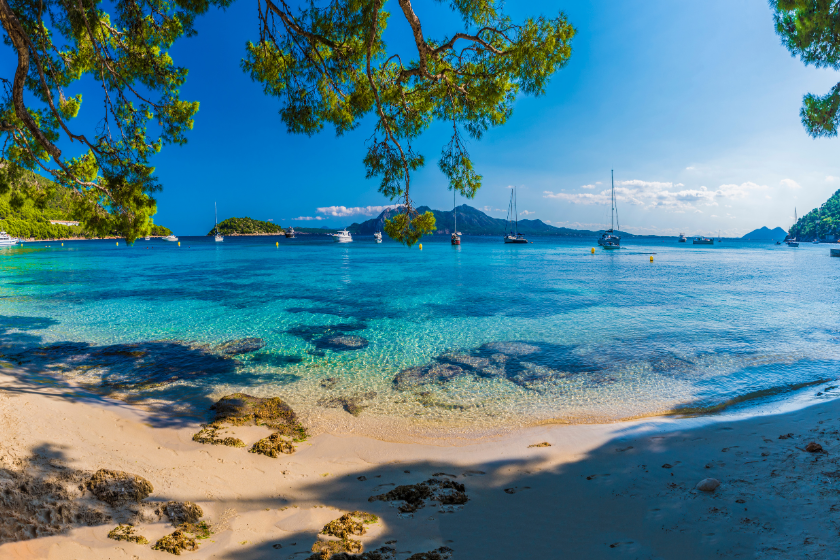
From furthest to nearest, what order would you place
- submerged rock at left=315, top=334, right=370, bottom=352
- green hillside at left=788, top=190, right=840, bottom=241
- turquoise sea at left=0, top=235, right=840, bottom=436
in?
green hillside at left=788, top=190, right=840, bottom=241
submerged rock at left=315, top=334, right=370, bottom=352
turquoise sea at left=0, top=235, right=840, bottom=436

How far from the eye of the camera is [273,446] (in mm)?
5391

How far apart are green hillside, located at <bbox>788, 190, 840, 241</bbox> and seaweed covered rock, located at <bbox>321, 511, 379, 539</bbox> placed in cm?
20760

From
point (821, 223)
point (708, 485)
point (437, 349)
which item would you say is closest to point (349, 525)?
point (708, 485)

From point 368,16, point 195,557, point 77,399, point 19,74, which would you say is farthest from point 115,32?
point 195,557

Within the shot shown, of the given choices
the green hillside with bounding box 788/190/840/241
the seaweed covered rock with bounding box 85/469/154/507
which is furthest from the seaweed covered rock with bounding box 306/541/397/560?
the green hillside with bounding box 788/190/840/241

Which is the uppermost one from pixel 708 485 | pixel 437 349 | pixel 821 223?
pixel 821 223

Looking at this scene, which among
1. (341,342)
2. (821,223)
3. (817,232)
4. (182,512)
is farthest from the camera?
(817,232)

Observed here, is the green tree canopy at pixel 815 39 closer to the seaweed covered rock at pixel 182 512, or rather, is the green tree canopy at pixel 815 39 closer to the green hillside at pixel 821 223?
the seaweed covered rock at pixel 182 512

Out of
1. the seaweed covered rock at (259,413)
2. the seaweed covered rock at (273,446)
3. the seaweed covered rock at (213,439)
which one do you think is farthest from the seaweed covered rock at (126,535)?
the seaweed covered rock at (259,413)

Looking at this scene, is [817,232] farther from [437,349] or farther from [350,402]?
[350,402]

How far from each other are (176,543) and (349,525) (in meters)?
1.50

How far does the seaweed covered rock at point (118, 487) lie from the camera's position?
3721mm

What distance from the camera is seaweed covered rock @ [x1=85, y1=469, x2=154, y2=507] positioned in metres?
3.72

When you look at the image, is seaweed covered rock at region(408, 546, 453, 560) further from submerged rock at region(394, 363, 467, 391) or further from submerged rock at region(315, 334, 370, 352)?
submerged rock at region(315, 334, 370, 352)
